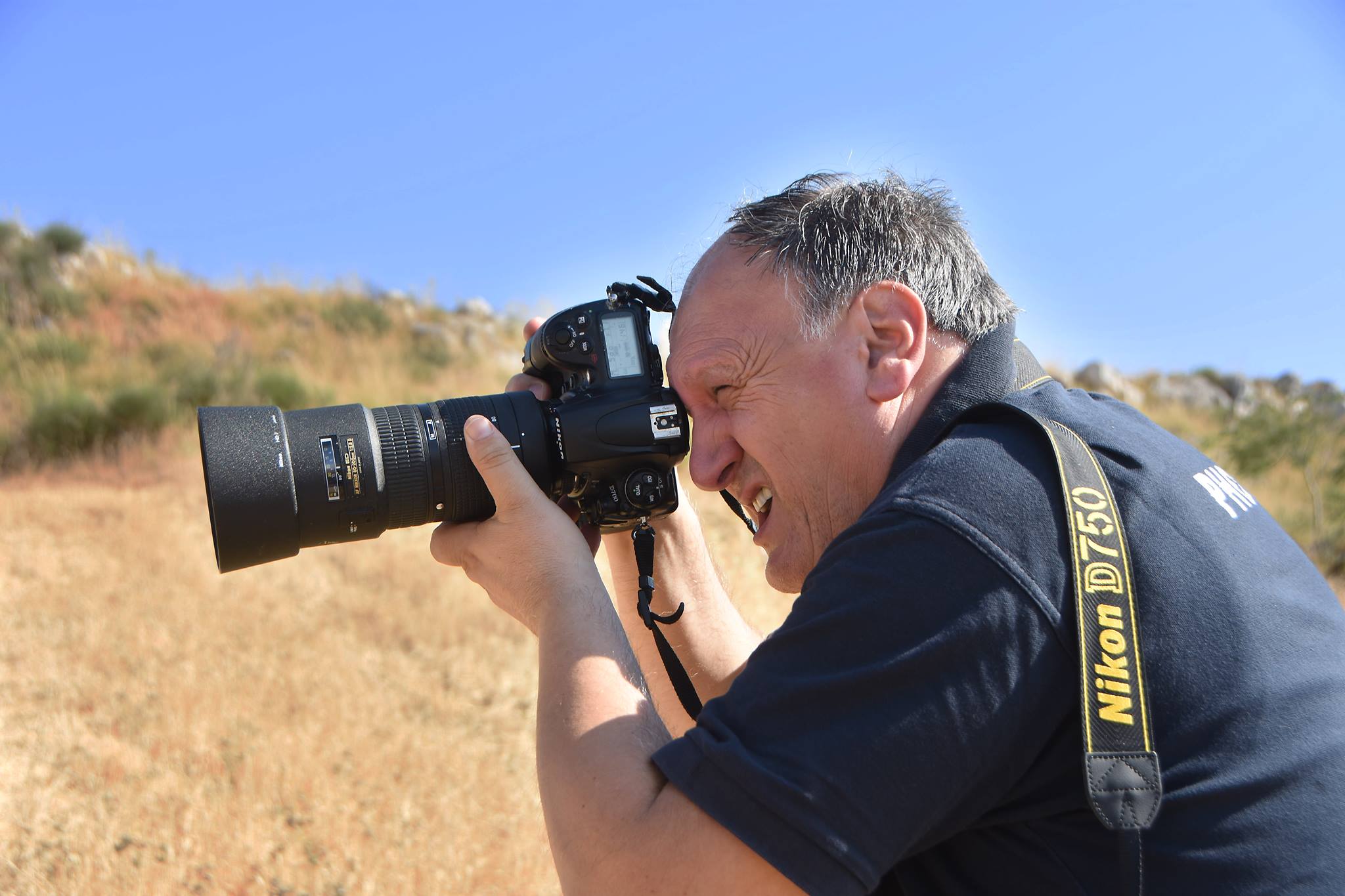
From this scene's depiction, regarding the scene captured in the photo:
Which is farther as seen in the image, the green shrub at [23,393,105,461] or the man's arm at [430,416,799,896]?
the green shrub at [23,393,105,461]

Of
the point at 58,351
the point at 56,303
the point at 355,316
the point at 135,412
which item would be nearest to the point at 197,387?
the point at 135,412

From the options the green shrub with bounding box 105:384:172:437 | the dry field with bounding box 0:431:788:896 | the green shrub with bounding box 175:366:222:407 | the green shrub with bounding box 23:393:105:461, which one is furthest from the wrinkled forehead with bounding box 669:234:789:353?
the green shrub with bounding box 175:366:222:407

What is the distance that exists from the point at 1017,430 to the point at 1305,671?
46cm

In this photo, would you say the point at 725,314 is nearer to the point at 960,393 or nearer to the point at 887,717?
the point at 960,393

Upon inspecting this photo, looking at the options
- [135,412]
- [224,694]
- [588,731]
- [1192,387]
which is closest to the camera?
[588,731]

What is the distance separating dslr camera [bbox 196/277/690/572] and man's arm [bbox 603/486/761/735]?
5.8 inches

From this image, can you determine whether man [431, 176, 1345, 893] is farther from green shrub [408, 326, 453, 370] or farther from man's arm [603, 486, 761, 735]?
green shrub [408, 326, 453, 370]

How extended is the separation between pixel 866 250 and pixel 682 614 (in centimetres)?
93

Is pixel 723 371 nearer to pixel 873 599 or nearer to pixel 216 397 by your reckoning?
pixel 873 599

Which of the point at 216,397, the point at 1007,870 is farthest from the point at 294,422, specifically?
the point at 216,397

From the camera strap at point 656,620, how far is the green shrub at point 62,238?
14357 mm

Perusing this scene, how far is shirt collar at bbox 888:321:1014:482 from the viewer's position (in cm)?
154

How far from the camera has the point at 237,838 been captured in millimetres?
2998

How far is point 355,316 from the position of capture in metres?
13.6
